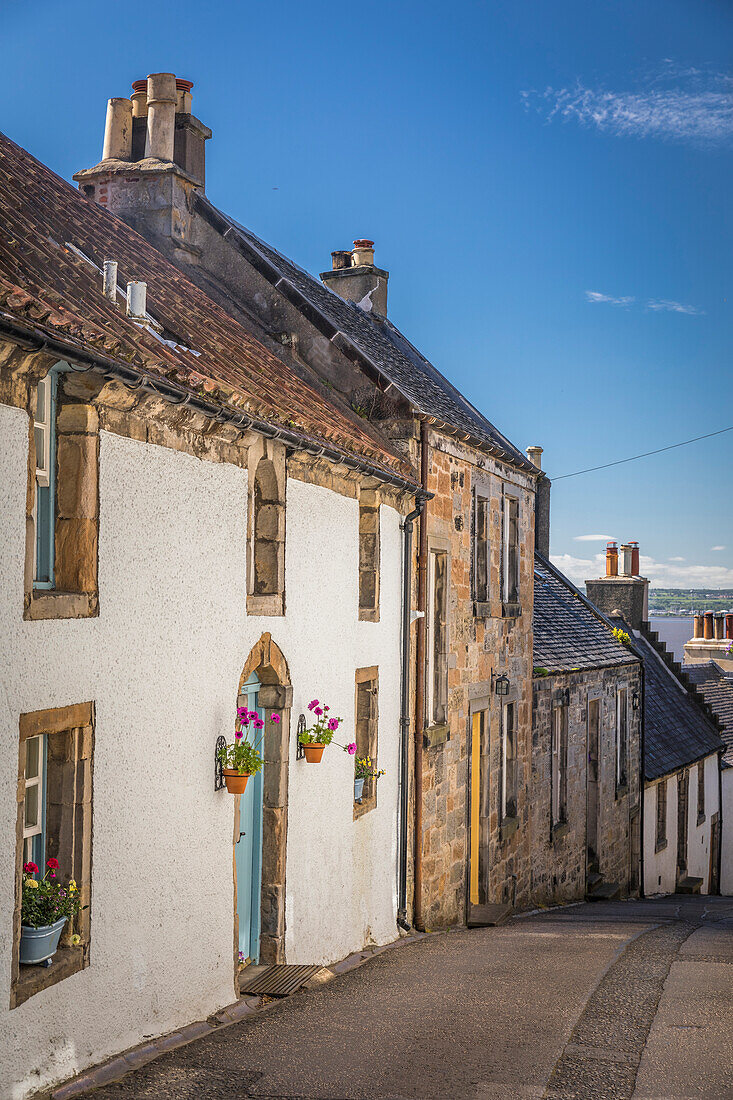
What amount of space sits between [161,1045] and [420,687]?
626cm

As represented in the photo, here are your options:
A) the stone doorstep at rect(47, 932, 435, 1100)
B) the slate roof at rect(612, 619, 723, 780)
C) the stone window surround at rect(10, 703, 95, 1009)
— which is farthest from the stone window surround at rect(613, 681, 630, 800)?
the stone window surround at rect(10, 703, 95, 1009)

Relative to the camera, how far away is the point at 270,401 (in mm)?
8875

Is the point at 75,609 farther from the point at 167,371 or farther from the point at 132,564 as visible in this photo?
the point at 167,371

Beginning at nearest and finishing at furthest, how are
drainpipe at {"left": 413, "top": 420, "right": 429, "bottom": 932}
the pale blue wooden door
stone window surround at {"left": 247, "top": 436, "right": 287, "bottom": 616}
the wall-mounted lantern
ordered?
1. stone window surround at {"left": 247, "top": 436, "right": 287, "bottom": 616}
2. the pale blue wooden door
3. drainpipe at {"left": 413, "top": 420, "right": 429, "bottom": 932}
4. the wall-mounted lantern

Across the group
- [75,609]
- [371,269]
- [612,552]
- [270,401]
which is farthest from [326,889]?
[612,552]

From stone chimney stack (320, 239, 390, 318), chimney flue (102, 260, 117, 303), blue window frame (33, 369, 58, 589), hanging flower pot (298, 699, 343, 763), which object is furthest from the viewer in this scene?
stone chimney stack (320, 239, 390, 318)

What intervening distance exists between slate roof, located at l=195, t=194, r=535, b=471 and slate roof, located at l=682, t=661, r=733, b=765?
15341mm

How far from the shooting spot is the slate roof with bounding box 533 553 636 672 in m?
18.2

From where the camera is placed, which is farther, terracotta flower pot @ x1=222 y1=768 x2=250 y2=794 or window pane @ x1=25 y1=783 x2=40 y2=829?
terracotta flower pot @ x1=222 y1=768 x2=250 y2=794

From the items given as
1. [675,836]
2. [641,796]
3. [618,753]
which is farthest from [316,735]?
[675,836]

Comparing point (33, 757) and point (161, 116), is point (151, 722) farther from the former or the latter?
point (161, 116)

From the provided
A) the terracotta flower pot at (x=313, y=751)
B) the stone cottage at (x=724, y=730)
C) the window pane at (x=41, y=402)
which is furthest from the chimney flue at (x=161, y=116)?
the stone cottage at (x=724, y=730)

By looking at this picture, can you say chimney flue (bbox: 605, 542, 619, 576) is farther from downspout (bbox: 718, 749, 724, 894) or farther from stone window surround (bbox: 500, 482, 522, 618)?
stone window surround (bbox: 500, 482, 522, 618)

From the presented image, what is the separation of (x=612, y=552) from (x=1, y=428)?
24.3 metres
